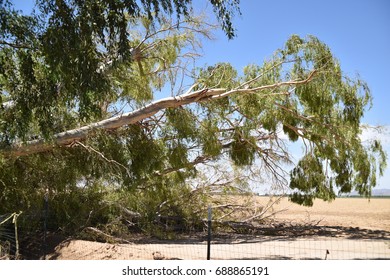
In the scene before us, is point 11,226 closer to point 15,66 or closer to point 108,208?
point 108,208

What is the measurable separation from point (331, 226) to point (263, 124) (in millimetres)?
5983

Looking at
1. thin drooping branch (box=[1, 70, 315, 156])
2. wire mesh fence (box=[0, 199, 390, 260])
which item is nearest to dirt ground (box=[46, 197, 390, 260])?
wire mesh fence (box=[0, 199, 390, 260])

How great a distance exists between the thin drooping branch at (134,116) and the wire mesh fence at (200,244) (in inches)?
57.1

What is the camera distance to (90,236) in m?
10.7

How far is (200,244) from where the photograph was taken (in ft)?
36.2

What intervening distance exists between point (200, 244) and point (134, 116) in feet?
11.4

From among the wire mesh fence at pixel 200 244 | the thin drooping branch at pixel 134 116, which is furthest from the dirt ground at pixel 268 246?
the thin drooping branch at pixel 134 116

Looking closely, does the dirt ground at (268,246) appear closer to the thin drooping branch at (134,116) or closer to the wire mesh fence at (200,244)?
the wire mesh fence at (200,244)

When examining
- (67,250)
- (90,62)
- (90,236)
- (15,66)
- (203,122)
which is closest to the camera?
(90,62)

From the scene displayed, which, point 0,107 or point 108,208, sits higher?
point 0,107

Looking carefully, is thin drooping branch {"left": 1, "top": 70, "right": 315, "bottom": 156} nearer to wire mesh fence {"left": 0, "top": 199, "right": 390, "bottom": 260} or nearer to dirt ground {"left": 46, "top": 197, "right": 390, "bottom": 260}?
wire mesh fence {"left": 0, "top": 199, "right": 390, "bottom": 260}

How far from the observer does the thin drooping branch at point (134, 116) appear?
9648 mm

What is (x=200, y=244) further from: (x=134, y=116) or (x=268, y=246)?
(x=134, y=116)

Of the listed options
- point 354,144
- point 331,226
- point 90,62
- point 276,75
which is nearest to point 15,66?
point 90,62
